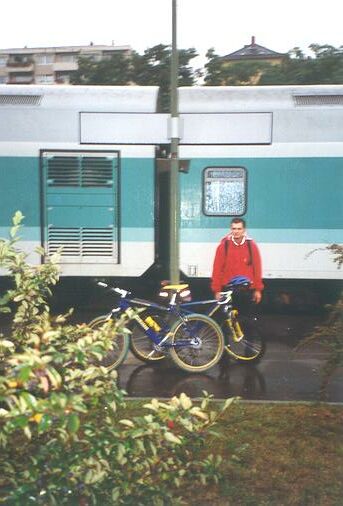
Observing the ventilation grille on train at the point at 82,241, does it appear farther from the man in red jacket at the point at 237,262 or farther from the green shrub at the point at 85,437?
the green shrub at the point at 85,437

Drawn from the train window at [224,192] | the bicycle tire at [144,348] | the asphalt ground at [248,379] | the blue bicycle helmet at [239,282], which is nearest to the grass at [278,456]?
the asphalt ground at [248,379]

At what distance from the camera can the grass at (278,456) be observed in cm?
361

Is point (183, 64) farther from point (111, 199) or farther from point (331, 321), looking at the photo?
point (331, 321)

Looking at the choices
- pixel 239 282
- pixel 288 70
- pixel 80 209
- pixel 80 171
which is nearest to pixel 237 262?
pixel 239 282

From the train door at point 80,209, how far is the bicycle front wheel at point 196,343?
249 cm

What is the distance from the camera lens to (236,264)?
741 centimetres

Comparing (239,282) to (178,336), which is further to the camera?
(239,282)

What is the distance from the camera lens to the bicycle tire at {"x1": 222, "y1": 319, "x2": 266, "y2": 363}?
275 inches

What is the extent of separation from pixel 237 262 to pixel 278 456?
3.49 m

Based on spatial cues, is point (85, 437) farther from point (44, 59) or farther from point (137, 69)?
point (44, 59)

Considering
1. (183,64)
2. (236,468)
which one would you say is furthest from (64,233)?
(183,64)

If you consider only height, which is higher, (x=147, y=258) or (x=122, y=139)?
(x=122, y=139)

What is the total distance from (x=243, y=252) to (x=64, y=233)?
9.28ft

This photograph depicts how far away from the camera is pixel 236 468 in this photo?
3.97 metres
